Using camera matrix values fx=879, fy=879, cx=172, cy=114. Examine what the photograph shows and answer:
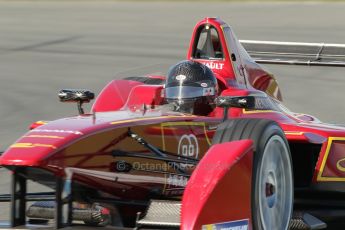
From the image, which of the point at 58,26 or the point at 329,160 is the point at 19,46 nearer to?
the point at 58,26

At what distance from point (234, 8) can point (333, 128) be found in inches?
776

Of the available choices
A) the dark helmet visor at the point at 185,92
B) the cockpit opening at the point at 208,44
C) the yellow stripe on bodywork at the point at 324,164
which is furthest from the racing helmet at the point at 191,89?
A: the cockpit opening at the point at 208,44

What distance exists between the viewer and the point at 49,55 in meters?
17.5

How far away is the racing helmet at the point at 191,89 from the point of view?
6.63m

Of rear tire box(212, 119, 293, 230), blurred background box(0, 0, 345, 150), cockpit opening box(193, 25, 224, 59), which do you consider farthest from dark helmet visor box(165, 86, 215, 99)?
cockpit opening box(193, 25, 224, 59)

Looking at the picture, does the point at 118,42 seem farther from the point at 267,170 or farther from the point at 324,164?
the point at 267,170

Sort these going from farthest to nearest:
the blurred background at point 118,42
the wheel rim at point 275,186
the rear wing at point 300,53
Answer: the blurred background at point 118,42 → the rear wing at point 300,53 → the wheel rim at point 275,186

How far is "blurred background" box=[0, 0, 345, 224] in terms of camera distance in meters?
12.6

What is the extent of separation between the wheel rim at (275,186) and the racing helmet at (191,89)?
3.39 ft

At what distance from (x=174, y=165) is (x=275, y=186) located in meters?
0.75

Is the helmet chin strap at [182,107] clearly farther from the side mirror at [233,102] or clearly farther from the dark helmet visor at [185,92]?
the side mirror at [233,102]

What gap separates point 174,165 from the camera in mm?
6062

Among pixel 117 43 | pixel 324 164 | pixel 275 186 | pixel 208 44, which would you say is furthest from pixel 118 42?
pixel 275 186

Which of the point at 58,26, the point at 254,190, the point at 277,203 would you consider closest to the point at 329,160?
the point at 277,203
